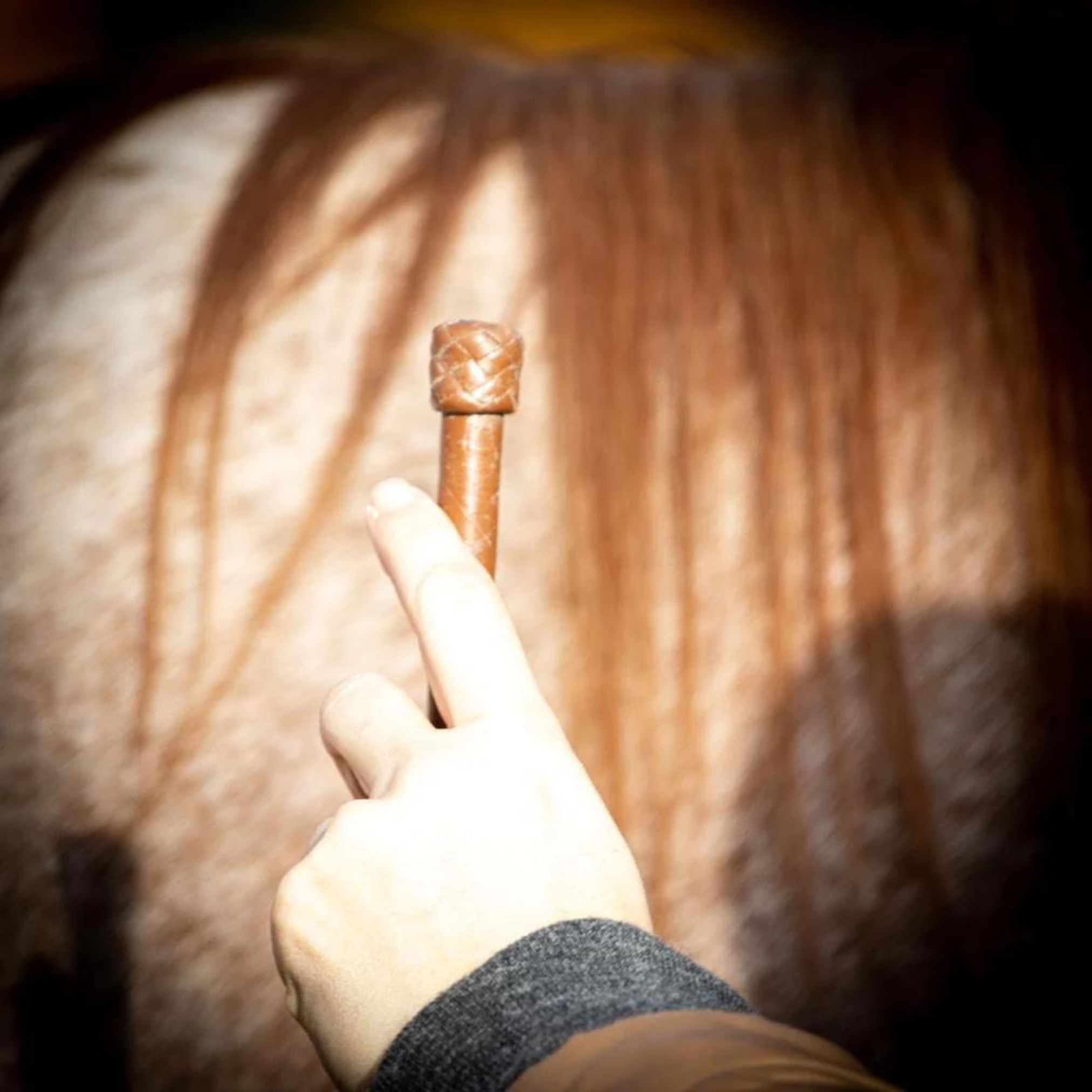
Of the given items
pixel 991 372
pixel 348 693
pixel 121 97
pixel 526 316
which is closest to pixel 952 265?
pixel 991 372

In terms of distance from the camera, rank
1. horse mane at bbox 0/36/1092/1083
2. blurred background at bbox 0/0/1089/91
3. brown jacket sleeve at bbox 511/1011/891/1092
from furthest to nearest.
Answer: blurred background at bbox 0/0/1089/91 → horse mane at bbox 0/36/1092/1083 → brown jacket sleeve at bbox 511/1011/891/1092

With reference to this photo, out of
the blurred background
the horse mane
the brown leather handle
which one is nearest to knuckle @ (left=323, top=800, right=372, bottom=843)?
the brown leather handle

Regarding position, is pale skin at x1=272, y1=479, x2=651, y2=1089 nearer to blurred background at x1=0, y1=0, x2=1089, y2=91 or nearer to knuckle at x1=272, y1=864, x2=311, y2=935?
knuckle at x1=272, y1=864, x2=311, y2=935

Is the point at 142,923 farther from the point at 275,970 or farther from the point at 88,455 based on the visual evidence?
the point at 88,455

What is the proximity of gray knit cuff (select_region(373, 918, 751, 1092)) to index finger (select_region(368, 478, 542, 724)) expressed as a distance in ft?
0.25

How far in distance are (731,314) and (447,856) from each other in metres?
0.37

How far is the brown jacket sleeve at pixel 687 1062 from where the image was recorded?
231mm

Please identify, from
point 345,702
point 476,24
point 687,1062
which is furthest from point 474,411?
point 476,24

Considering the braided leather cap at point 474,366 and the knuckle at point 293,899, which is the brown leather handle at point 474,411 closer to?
the braided leather cap at point 474,366

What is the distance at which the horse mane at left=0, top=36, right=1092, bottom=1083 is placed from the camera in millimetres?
529

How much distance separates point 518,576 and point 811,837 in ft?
0.71

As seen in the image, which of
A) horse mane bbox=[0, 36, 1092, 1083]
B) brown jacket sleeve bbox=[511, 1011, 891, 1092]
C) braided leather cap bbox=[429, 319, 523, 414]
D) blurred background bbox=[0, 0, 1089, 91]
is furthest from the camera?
blurred background bbox=[0, 0, 1089, 91]

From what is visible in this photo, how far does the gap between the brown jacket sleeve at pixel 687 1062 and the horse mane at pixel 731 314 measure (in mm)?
267

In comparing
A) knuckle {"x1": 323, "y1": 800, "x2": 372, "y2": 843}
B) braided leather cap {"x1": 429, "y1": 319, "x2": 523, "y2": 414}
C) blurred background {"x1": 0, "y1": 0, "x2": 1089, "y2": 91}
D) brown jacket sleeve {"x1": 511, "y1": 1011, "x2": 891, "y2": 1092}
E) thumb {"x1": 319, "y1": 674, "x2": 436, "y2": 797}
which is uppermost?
blurred background {"x1": 0, "y1": 0, "x2": 1089, "y2": 91}
